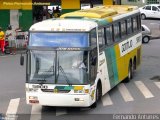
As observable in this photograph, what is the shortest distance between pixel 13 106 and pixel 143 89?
560 cm

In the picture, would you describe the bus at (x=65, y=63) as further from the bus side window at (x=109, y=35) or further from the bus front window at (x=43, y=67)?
the bus side window at (x=109, y=35)

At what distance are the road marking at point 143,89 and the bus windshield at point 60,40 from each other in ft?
13.6

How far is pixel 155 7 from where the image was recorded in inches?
2261

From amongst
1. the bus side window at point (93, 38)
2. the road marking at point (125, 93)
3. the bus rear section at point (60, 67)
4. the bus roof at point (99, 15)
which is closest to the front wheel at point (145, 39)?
the bus roof at point (99, 15)

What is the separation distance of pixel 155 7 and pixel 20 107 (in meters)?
41.7

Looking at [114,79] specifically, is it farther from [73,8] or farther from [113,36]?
[73,8]

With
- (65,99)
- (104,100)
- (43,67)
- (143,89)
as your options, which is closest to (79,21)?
(43,67)

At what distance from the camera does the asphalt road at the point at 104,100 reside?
53.9 feet

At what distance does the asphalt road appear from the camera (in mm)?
16422

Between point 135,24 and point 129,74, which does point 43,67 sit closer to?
point 129,74

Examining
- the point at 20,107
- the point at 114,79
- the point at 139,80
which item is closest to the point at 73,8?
the point at 139,80

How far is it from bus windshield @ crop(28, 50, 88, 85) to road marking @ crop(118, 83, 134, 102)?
3.07m

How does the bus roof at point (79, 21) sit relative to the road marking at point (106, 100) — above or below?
above

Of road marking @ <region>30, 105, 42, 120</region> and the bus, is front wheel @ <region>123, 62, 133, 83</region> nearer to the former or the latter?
the bus
